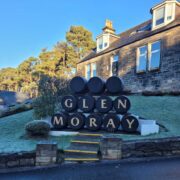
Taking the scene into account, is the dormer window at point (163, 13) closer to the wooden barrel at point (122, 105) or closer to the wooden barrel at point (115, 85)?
the wooden barrel at point (115, 85)

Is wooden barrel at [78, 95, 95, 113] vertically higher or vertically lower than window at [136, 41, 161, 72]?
lower

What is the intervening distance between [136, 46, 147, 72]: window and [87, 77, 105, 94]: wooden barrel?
847 cm

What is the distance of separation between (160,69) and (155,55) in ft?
4.09

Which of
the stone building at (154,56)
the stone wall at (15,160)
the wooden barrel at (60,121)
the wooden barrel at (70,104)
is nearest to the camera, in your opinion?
the stone wall at (15,160)

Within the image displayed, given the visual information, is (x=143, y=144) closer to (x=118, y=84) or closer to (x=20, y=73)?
(x=118, y=84)

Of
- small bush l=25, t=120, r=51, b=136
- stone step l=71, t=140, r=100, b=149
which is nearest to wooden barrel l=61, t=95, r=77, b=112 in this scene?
small bush l=25, t=120, r=51, b=136

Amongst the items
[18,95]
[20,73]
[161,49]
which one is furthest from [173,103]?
[20,73]

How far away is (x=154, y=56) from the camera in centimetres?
1553

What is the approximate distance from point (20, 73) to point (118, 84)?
47468mm

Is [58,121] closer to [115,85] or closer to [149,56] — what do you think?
[115,85]

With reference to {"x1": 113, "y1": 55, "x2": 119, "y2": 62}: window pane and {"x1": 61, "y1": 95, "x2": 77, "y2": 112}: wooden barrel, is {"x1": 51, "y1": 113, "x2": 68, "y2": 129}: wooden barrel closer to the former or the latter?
{"x1": 61, "y1": 95, "x2": 77, "y2": 112}: wooden barrel

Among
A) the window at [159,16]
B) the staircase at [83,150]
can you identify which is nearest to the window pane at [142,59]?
the window at [159,16]

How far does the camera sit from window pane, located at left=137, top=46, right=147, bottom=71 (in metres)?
16.2

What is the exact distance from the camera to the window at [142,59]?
1616cm
